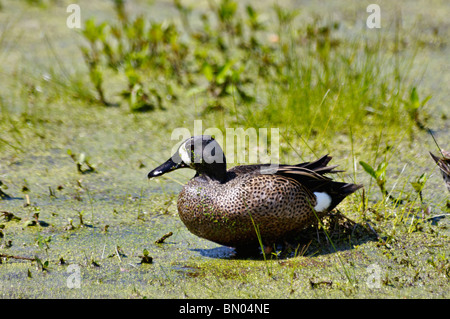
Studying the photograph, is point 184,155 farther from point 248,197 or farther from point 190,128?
point 190,128

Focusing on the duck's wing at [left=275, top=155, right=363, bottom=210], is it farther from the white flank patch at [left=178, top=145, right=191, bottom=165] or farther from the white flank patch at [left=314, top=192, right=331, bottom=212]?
the white flank patch at [left=178, top=145, right=191, bottom=165]

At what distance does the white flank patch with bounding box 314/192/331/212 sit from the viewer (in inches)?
111

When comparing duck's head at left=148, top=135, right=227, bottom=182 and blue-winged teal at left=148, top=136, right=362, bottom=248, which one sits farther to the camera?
duck's head at left=148, top=135, right=227, bottom=182

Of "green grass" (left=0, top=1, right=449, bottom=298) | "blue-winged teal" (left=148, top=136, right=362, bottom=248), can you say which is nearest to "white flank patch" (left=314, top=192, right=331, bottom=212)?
"blue-winged teal" (left=148, top=136, right=362, bottom=248)

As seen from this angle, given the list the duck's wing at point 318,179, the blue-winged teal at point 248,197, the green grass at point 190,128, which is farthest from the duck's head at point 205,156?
the green grass at point 190,128

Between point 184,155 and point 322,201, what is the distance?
0.73m

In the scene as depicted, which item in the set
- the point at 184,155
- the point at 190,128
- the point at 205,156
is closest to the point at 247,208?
the point at 205,156

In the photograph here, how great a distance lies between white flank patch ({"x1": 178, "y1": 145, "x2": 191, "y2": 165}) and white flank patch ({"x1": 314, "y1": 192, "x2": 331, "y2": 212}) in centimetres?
66

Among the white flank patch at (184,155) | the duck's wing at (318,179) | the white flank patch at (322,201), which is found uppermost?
the white flank patch at (184,155)

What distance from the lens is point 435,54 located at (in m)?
5.45

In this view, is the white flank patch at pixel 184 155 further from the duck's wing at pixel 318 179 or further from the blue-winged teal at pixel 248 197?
the duck's wing at pixel 318 179

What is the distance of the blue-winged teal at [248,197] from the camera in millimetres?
2645

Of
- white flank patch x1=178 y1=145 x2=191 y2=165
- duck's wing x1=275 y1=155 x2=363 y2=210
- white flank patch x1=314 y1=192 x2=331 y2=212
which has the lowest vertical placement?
white flank patch x1=314 y1=192 x2=331 y2=212

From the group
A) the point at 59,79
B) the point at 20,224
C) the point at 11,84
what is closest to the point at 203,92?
the point at 59,79
